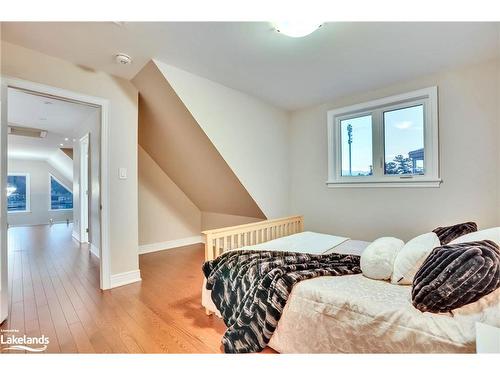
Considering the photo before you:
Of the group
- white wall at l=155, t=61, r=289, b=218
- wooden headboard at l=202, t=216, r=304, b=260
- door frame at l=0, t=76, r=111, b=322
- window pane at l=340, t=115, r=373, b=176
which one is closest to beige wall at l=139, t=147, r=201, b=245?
door frame at l=0, t=76, r=111, b=322

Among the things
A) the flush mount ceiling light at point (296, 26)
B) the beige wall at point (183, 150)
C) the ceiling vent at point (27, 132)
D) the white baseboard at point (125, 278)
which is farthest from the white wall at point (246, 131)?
the ceiling vent at point (27, 132)

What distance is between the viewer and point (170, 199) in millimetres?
4031

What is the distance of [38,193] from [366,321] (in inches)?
350

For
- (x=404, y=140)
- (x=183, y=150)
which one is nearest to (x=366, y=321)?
(x=404, y=140)

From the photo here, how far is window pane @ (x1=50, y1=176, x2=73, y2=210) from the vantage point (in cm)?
709

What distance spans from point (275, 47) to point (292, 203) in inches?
86.2

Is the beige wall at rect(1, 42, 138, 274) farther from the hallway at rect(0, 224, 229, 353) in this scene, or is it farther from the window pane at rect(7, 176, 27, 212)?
the window pane at rect(7, 176, 27, 212)

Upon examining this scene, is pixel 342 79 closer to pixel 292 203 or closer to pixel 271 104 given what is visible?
pixel 271 104

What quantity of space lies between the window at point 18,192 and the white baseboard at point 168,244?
543cm

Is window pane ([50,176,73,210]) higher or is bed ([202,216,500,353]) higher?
window pane ([50,176,73,210])

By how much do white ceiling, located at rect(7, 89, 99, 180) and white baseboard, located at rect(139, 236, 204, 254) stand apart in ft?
6.87

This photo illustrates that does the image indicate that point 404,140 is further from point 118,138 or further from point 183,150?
point 118,138

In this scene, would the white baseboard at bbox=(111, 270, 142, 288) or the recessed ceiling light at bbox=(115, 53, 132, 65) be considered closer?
the recessed ceiling light at bbox=(115, 53, 132, 65)

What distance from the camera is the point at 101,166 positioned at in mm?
2330
